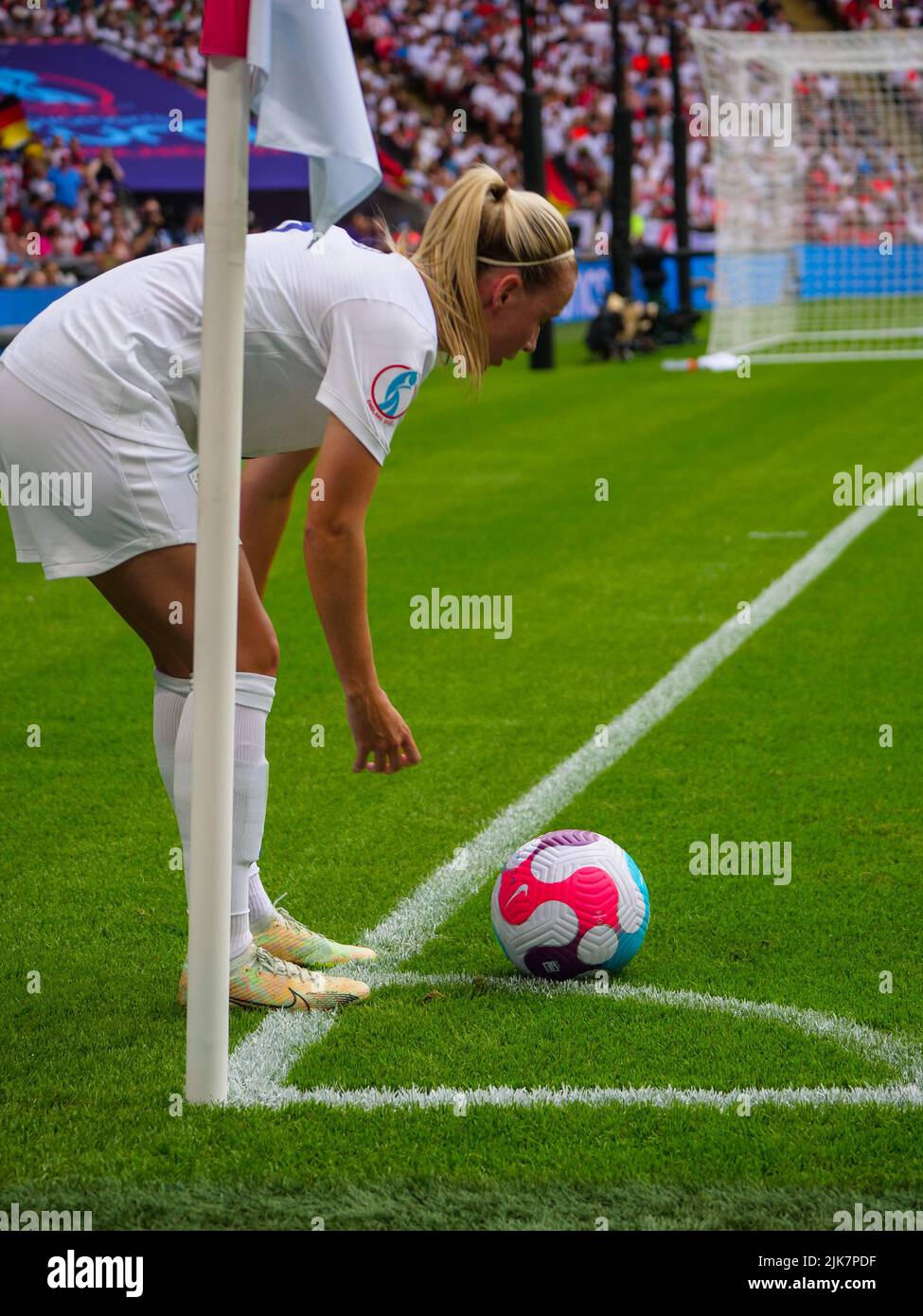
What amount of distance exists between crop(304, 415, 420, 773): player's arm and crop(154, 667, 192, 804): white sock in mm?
385

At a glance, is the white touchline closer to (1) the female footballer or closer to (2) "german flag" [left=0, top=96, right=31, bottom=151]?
(1) the female footballer

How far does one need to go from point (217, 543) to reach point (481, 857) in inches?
80.3

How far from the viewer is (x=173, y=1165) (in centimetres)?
294

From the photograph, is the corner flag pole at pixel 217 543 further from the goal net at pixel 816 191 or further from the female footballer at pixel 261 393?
the goal net at pixel 816 191

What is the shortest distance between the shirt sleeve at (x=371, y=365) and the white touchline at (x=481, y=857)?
1.26 meters

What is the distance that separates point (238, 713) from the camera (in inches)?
139

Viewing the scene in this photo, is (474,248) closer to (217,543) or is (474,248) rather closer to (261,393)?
(261,393)

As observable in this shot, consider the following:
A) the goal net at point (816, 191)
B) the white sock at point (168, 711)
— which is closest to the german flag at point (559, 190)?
the goal net at point (816, 191)

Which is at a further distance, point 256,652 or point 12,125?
point 12,125

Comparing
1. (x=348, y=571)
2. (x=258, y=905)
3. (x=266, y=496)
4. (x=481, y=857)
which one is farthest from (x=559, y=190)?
(x=348, y=571)

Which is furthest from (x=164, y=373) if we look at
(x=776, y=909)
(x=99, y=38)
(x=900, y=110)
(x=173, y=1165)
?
(x=99, y=38)

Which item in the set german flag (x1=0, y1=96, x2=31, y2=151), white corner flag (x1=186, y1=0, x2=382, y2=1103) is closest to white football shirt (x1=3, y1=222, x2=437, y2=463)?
white corner flag (x1=186, y1=0, x2=382, y2=1103)
